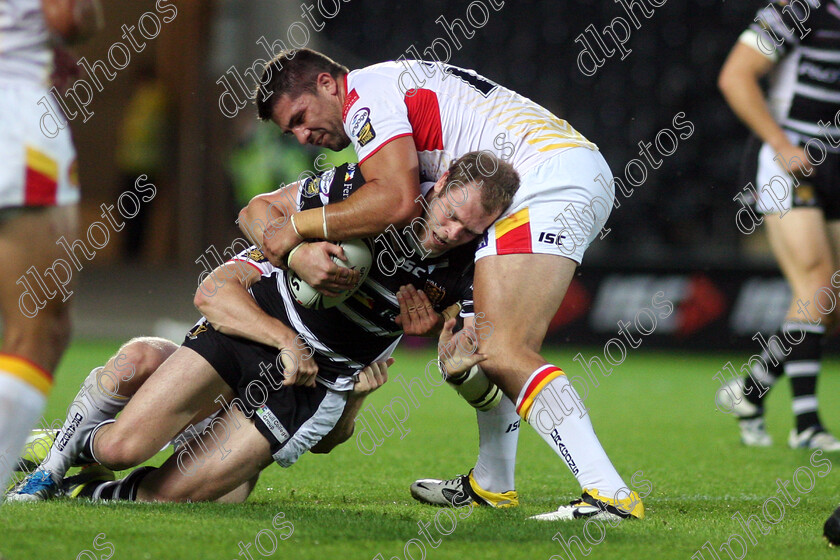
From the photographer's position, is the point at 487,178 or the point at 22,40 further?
the point at 487,178

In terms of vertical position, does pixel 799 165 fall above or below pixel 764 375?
above

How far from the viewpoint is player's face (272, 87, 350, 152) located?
3697mm

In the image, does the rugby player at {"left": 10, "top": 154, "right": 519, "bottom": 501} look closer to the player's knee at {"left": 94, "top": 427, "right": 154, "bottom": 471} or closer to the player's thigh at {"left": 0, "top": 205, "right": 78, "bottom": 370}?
the player's knee at {"left": 94, "top": 427, "right": 154, "bottom": 471}

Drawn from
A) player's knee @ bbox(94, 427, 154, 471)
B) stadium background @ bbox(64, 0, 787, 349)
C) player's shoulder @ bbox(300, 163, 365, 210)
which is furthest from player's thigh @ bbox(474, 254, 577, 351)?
stadium background @ bbox(64, 0, 787, 349)

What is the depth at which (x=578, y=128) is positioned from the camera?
1219 centimetres

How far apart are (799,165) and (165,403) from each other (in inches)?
130

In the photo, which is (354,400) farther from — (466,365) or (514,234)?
Result: (514,234)

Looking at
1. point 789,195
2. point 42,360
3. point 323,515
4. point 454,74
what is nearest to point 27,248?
point 42,360

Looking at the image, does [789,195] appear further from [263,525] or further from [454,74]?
Result: [263,525]

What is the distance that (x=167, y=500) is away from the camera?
11.3ft

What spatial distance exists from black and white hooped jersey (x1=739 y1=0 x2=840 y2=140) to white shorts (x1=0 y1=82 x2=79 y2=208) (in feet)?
12.8

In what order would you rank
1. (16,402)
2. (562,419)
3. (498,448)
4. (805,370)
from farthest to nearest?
(805,370), (498,448), (562,419), (16,402)

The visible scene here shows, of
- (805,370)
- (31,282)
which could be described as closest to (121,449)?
(31,282)

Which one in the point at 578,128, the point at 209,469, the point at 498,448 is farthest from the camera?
the point at 578,128
